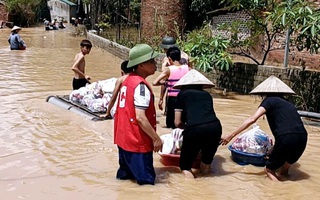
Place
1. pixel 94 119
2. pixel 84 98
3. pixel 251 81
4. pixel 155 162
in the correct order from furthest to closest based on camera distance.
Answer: pixel 251 81 → pixel 84 98 → pixel 94 119 → pixel 155 162

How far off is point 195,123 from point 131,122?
0.77 metres

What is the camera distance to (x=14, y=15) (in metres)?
42.3

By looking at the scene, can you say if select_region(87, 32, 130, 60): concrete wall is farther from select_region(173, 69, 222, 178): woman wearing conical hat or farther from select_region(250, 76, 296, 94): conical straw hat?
select_region(250, 76, 296, 94): conical straw hat

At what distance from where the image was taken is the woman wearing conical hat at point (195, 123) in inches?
202

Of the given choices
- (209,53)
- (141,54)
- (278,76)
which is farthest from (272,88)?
(209,53)

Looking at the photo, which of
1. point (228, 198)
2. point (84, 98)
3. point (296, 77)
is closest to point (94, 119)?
point (84, 98)

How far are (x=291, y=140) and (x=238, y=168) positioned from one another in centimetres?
105

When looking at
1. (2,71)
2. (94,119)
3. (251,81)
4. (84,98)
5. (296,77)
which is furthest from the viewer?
(2,71)

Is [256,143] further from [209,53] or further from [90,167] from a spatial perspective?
[209,53]

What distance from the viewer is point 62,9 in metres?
52.0

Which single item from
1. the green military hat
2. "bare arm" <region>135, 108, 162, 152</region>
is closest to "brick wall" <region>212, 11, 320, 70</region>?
the green military hat

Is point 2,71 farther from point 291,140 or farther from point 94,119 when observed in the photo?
point 291,140

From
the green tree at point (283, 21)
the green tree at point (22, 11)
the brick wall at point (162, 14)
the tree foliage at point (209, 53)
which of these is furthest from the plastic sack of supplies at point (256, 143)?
the green tree at point (22, 11)

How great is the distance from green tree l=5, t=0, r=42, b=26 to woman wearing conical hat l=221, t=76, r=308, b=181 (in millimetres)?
39834
